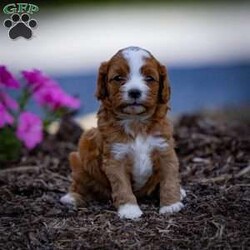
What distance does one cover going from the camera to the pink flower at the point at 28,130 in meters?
6.84

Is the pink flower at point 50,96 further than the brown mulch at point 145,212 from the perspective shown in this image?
Yes

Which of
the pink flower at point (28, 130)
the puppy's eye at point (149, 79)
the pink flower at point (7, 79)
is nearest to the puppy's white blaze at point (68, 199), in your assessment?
the puppy's eye at point (149, 79)

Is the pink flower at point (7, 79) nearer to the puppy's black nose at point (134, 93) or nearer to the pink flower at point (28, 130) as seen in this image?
the pink flower at point (28, 130)

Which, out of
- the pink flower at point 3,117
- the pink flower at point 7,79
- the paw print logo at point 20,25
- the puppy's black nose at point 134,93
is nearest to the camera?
the puppy's black nose at point 134,93

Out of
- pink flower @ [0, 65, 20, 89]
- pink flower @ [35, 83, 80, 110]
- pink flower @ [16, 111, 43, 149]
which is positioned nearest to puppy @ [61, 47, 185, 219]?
pink flower @ [0, 65, 20, 89]

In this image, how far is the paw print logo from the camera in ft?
19.0

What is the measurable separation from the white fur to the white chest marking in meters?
0.36

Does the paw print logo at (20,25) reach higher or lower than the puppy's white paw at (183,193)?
higher

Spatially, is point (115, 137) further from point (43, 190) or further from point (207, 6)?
point (207, 6)

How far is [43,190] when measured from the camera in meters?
5.98

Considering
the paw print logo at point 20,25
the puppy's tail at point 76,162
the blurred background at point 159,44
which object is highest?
the paw print logo at point 20,25

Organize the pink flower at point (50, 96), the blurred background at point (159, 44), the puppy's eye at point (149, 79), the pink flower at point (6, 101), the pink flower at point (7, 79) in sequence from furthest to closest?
the blurred background at point (159, 44)
the pink flower at point (50, 96)
the pink flower at point (6, 101)
the pink flower at point (7, 79)
the puppy's eye at point (149, 79)

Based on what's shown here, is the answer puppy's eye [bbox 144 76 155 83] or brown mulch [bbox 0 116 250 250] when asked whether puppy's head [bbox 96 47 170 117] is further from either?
brown mulch [bbox 0 116 250 250]

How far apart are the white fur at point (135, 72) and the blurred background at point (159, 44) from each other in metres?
3.84
